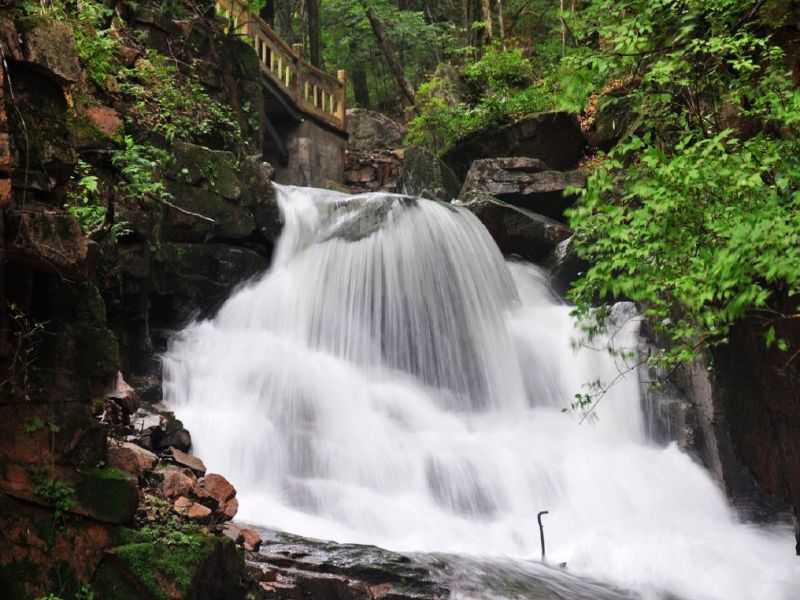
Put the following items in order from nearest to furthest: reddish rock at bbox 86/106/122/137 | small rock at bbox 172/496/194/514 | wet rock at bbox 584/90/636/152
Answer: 1. small rock at bbox 172/496/194/514
2. reddish rock at bbox 86/106/122/137
3. wet rock at bbox 584/90/636/152

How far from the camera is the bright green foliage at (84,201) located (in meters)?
6.48

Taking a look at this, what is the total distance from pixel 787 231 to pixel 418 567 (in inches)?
153

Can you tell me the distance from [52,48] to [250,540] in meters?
3.88

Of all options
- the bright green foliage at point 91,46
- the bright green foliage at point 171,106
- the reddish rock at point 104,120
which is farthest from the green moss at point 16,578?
the bright green foliage at point 171,106

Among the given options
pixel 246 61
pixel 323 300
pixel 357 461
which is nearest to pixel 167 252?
Result: pixel 323 300

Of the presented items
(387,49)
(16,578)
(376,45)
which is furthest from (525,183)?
(376,45)

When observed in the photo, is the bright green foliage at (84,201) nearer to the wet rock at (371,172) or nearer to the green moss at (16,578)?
the green moss at (16,578)

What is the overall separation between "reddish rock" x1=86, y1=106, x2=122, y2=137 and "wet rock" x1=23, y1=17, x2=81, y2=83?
7.33 feet

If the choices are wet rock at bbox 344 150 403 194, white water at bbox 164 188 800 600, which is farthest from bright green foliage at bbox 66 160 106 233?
wet rock at bbox 344 150 403 194

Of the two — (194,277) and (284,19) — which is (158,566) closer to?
(194,277)

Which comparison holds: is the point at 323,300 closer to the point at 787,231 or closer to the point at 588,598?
the point at 588,598

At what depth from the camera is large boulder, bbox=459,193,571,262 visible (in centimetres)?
1661

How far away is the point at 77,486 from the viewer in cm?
536

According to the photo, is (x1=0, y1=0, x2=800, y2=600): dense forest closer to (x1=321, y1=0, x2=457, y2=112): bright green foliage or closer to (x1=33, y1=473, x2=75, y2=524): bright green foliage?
(x1=33, y1=473, x2=75, y2=524): bright green foliage
